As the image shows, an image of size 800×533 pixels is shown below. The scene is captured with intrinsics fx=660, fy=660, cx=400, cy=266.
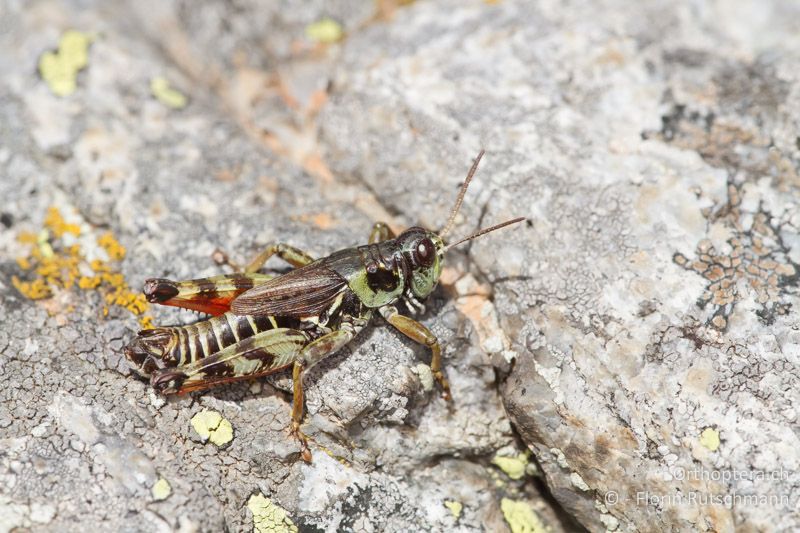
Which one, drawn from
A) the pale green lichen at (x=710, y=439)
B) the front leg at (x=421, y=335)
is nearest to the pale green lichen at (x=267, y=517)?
the front leg at (x=421, y=335)

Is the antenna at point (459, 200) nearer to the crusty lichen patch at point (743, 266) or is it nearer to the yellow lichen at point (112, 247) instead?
the crusty lichen patch at point (743, 266)

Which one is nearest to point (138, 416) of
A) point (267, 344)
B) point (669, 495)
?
point (267, 344)

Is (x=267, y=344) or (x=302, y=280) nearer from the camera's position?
(x=267, y=344)

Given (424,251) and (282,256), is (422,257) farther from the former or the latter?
(282,256)

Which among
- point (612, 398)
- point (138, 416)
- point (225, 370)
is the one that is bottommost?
point (138, 416)

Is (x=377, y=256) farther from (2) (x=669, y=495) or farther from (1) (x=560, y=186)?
(2) (x=669, y=495)

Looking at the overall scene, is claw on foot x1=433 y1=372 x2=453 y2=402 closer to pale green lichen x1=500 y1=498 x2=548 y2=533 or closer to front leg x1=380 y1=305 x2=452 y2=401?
front leg x1=380 y1=305 x2=452 y2=401

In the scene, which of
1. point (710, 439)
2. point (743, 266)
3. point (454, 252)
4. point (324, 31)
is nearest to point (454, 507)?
point (710, 439)
